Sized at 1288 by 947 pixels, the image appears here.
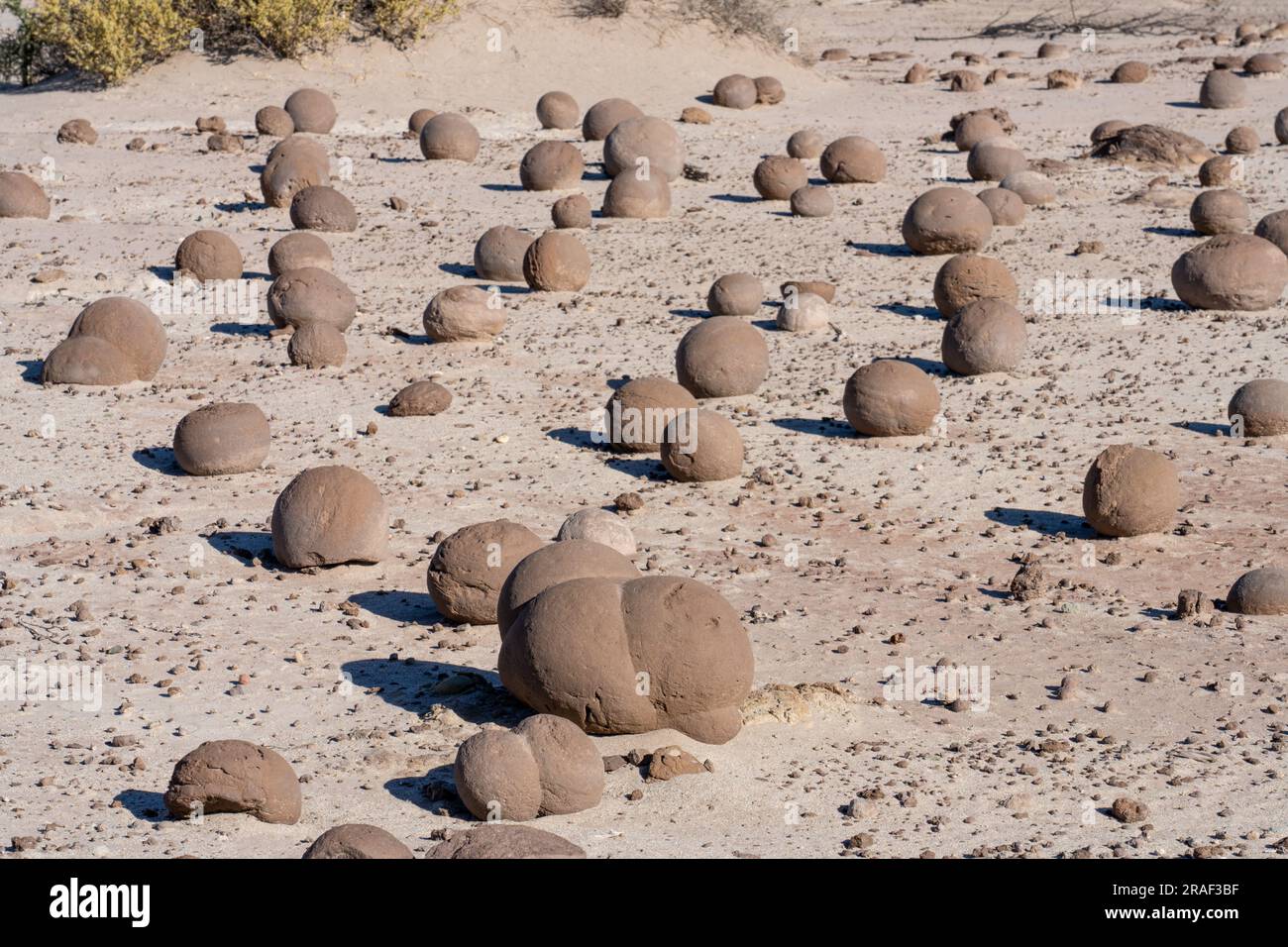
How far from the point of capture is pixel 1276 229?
13.9 meters

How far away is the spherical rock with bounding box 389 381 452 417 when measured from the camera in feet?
35.5

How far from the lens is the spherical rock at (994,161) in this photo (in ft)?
58.1

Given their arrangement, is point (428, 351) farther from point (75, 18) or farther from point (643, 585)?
point (75, 18)

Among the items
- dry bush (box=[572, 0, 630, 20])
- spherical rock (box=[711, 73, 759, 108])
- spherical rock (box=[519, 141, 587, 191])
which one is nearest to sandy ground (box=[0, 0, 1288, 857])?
spherical rock (box=[519, 141, 587, 191])

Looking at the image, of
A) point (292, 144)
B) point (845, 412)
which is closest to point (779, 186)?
point (292, 144)

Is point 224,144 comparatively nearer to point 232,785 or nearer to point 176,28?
point 176,28

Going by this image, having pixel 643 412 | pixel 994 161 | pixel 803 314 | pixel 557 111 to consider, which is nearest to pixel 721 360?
pixel 643 412

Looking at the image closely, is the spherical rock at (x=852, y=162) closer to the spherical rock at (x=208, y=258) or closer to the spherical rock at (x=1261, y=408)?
the spherical rock at (x=208, y=258)

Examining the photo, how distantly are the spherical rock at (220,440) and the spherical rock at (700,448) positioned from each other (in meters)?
2.44

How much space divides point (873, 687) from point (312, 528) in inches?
118

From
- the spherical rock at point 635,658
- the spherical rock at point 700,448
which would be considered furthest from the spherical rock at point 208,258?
the spherical rock at point 635,658

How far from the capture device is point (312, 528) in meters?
8.22

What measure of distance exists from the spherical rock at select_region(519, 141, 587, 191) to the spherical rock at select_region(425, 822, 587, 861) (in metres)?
13.1

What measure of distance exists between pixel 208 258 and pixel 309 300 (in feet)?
5.99
